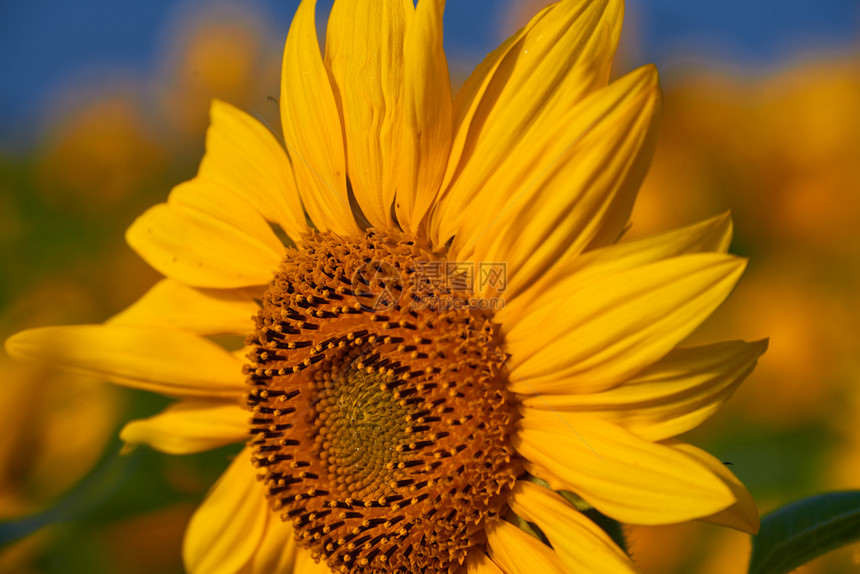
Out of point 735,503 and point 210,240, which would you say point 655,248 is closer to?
point 735,503

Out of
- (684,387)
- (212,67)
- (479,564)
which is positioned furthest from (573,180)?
(212,67)

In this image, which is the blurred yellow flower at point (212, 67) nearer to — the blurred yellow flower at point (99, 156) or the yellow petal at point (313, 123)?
the blurred yellow flower at point (99, 156)

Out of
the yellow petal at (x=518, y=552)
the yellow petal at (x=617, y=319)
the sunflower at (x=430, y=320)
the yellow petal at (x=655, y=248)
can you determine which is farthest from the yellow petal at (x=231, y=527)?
the yellow petal at (x=655, y=248)

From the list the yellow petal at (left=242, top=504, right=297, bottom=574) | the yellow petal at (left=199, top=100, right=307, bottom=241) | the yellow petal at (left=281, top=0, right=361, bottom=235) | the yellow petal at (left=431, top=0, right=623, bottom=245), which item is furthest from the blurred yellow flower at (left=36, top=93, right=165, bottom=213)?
the yellow petal at (left=431, top=0, right=623, bottom=245)

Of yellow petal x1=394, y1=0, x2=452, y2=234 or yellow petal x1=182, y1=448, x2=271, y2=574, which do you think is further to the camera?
yellow petal x1=182, y1=448, x2=271, y2=574

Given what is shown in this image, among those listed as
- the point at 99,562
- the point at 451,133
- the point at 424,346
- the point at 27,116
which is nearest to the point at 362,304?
the point at 424,346

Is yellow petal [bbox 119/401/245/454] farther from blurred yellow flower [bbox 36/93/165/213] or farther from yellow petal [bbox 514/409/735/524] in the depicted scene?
blurred yellow flower [bbox 36/93/165/213]

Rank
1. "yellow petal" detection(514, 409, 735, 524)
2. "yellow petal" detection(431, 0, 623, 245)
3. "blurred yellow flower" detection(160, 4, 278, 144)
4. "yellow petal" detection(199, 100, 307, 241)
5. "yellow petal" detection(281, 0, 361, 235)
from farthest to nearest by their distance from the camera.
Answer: "blurred yellow flower" detection(160, 4, 278, 144)
"yellow petal" detection(199, 100, 307, 241)
"yellow petal" detection(281, 0, 361, 235)
"yellow petal" detection(431, 0, 623, 245)
"yellow petal" detection(514, 409, 735, 524)
